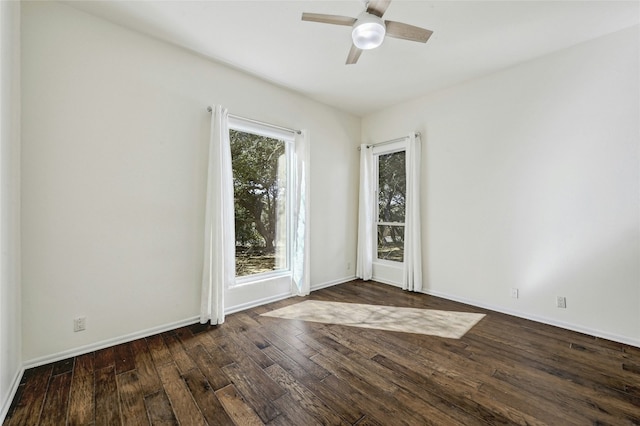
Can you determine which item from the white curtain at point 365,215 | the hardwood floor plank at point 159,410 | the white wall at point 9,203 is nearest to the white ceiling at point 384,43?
the white wall at point 9,203

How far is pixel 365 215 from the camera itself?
4.63 metres

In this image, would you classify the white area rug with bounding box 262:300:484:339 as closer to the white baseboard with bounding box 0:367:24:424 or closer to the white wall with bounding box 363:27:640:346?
the white wall with bounding box 363:27:640:346

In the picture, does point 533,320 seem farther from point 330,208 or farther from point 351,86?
point 351,86

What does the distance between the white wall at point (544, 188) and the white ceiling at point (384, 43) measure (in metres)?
0.31

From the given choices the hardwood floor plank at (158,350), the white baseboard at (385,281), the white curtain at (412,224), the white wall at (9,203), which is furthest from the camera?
the white baseboard at (385,281)

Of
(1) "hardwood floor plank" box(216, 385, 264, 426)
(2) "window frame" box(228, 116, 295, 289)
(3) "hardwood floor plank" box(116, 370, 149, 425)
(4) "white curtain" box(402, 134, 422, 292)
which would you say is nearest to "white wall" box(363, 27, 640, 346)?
(4) "white curtain" box(402, 134, 422, 292)

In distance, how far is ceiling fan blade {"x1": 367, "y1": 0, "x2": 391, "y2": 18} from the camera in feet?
6.14

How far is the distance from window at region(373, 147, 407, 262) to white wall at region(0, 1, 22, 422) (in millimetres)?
4186

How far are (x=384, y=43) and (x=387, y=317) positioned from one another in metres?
2.93

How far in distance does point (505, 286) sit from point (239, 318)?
3155 millimetres

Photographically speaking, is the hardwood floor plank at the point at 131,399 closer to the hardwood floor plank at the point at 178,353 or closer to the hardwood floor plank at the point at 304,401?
the hardwood floor plank at the point at 178,353

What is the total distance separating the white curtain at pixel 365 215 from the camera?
4629 millimetres

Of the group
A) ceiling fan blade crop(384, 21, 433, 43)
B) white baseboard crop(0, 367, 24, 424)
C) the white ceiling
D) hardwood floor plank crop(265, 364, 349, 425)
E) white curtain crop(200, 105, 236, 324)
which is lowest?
hardwood floor plank crop(265, 364, 349, 425)

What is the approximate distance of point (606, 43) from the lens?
262 centimetres
